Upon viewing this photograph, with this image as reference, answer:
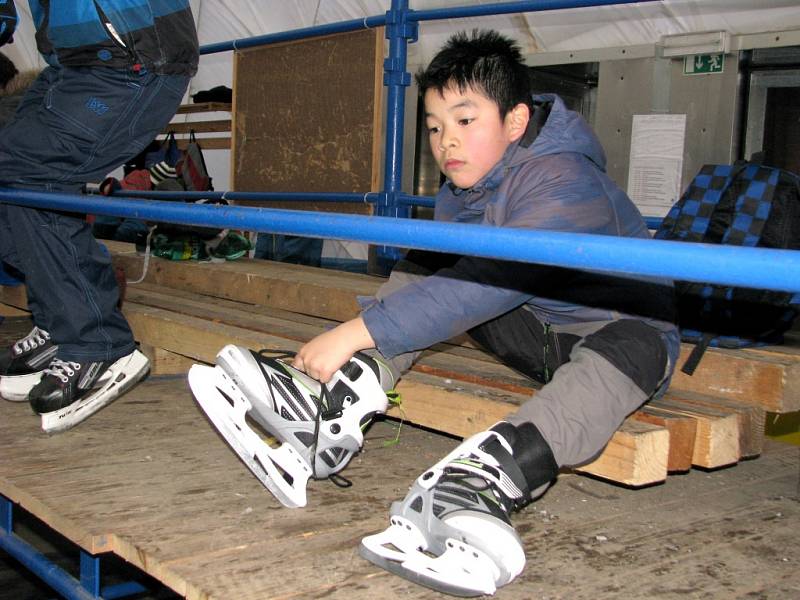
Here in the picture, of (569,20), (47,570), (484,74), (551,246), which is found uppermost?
(569,20)

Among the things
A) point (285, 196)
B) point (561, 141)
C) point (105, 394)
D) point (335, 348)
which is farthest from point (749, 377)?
point (285, 196)

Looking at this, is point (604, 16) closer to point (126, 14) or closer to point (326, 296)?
point (326, 296)

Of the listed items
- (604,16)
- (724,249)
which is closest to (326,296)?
(724,249)

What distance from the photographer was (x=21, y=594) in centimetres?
256

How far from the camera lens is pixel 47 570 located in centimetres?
171

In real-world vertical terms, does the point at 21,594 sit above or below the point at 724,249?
below

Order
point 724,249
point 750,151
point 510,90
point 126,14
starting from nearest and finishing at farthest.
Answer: point 724,249 < point 510,90 < point 126,14 < point 750,151

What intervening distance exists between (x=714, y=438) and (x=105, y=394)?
1.26m

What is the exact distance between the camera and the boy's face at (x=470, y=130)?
1.68 m

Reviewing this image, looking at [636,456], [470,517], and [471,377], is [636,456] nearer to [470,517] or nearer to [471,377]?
[470,517]

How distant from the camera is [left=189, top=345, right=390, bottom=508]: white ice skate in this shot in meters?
1.45

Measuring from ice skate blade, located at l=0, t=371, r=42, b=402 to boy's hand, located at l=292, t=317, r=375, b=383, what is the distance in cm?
93

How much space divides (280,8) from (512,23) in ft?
8.98

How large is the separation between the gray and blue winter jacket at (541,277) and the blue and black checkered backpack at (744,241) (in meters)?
0.31
